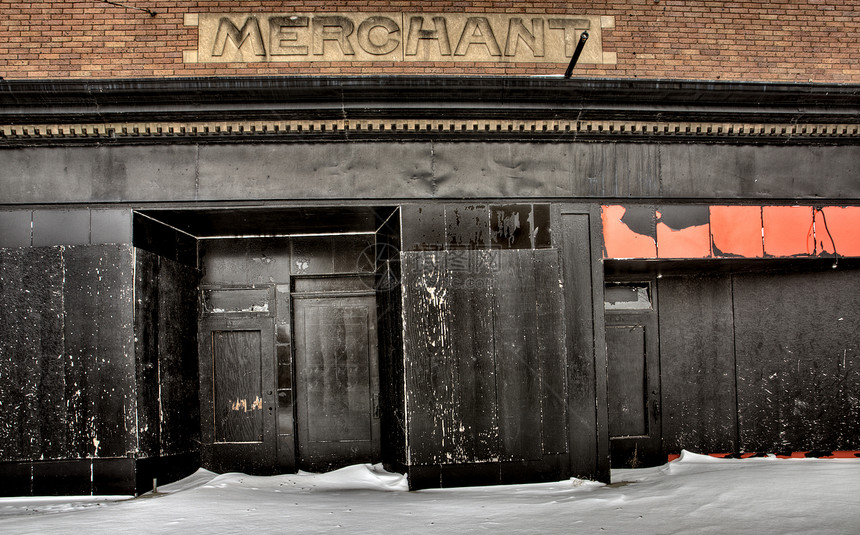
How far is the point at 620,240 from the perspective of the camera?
24.8 feet

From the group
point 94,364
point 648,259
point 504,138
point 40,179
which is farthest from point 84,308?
point 648,259

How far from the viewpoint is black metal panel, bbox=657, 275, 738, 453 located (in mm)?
8508

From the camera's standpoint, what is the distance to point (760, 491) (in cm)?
614

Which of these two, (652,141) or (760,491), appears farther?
(652,141)

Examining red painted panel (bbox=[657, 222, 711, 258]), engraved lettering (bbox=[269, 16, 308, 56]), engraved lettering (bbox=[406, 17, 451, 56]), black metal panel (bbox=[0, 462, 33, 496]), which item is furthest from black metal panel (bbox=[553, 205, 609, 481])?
black metal panel (bbox=[0, 462, 33, 496])

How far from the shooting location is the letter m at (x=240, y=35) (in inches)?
292

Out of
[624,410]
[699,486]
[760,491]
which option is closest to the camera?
[760,491]

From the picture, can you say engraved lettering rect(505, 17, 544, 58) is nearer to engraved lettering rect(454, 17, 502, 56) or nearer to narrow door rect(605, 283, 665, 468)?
engraved lettering rect(454, 17, 502, 56)

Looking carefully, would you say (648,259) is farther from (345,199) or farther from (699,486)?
(345,199)

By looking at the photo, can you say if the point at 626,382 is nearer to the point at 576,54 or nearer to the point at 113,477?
the point at 576,54

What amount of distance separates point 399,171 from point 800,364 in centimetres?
581

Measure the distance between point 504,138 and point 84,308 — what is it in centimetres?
506

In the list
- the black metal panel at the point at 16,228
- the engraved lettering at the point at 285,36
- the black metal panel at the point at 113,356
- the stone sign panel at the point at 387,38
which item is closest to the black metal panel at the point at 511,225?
the stone sign panel at the point at 387,38

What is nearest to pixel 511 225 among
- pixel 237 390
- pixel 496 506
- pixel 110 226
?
pixel 496 506
